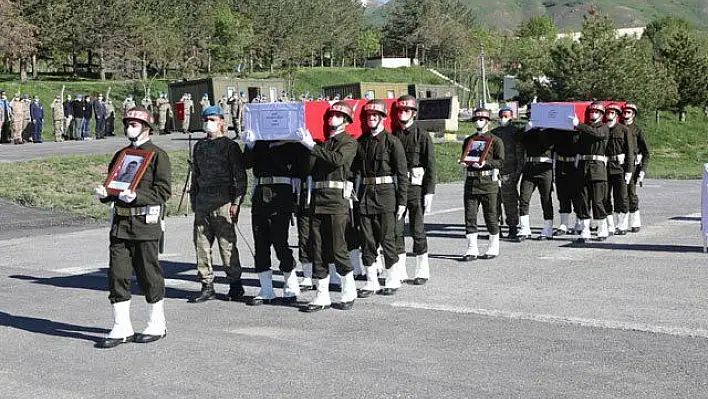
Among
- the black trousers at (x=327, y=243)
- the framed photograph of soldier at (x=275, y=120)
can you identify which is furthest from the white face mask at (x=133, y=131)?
the black trousers at (x=327, y=243)

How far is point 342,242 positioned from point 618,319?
2.99 meters

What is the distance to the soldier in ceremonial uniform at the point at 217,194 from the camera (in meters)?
10.4

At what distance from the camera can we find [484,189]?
43.4 feet

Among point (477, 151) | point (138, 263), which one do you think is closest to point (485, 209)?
point (477, 151)

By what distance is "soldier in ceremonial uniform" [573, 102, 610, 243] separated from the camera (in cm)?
1490

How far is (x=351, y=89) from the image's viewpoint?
143 ft

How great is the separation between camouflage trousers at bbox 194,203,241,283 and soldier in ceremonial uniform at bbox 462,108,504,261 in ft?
13.4

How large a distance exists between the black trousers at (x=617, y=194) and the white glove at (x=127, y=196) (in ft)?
32.2

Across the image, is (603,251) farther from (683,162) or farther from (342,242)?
(683,162)

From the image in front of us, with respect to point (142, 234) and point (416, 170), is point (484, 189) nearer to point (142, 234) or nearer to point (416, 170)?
point (416, 170)

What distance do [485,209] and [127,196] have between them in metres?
6.44

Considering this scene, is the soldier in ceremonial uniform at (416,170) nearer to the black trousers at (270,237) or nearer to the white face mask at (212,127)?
the black trousers at (270,237)

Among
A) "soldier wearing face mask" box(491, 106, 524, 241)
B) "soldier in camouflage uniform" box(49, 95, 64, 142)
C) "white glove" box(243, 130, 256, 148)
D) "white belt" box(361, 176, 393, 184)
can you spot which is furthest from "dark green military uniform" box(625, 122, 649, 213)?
"soldier in camouflage uniform" box(49, 95, 64, 142)

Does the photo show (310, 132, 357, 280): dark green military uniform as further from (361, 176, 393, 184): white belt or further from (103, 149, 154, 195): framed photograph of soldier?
(103, 149, 154, 195): framed photograph of soldier
